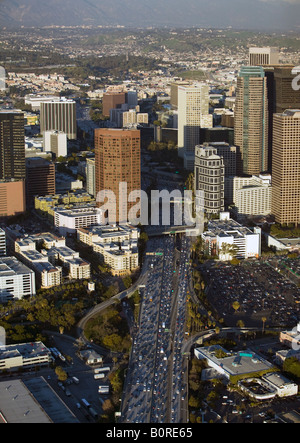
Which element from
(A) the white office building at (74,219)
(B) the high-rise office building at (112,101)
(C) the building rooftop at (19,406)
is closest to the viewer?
(C) the building rooftop at (19,406)

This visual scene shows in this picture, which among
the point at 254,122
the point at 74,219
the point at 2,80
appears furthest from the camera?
the point at 2,80

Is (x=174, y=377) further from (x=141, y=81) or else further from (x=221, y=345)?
(x=141, y=81)

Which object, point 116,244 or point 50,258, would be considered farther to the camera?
point 116,244

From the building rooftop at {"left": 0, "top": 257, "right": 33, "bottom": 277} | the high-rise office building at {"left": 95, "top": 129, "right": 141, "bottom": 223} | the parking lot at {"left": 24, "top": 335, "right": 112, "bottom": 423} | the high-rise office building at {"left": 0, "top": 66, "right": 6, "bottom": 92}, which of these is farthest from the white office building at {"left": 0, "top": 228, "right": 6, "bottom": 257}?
the high-rise office building at {"left": 0, "top": 66, "right": 6, "bottom": 92}

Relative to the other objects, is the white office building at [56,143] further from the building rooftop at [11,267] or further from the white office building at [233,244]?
the building rooftop at [11,267]

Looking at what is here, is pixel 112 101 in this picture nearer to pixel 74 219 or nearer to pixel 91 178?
pixel 91 178

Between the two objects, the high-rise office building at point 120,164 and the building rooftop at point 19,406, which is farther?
the high-rise office building at point 120,164

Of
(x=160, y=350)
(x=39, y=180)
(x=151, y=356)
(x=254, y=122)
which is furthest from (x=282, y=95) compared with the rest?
(x=151, y=356)

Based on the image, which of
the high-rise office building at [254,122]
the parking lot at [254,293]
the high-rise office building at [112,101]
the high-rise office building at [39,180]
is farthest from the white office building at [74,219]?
the high-rise office building at [112,101]
